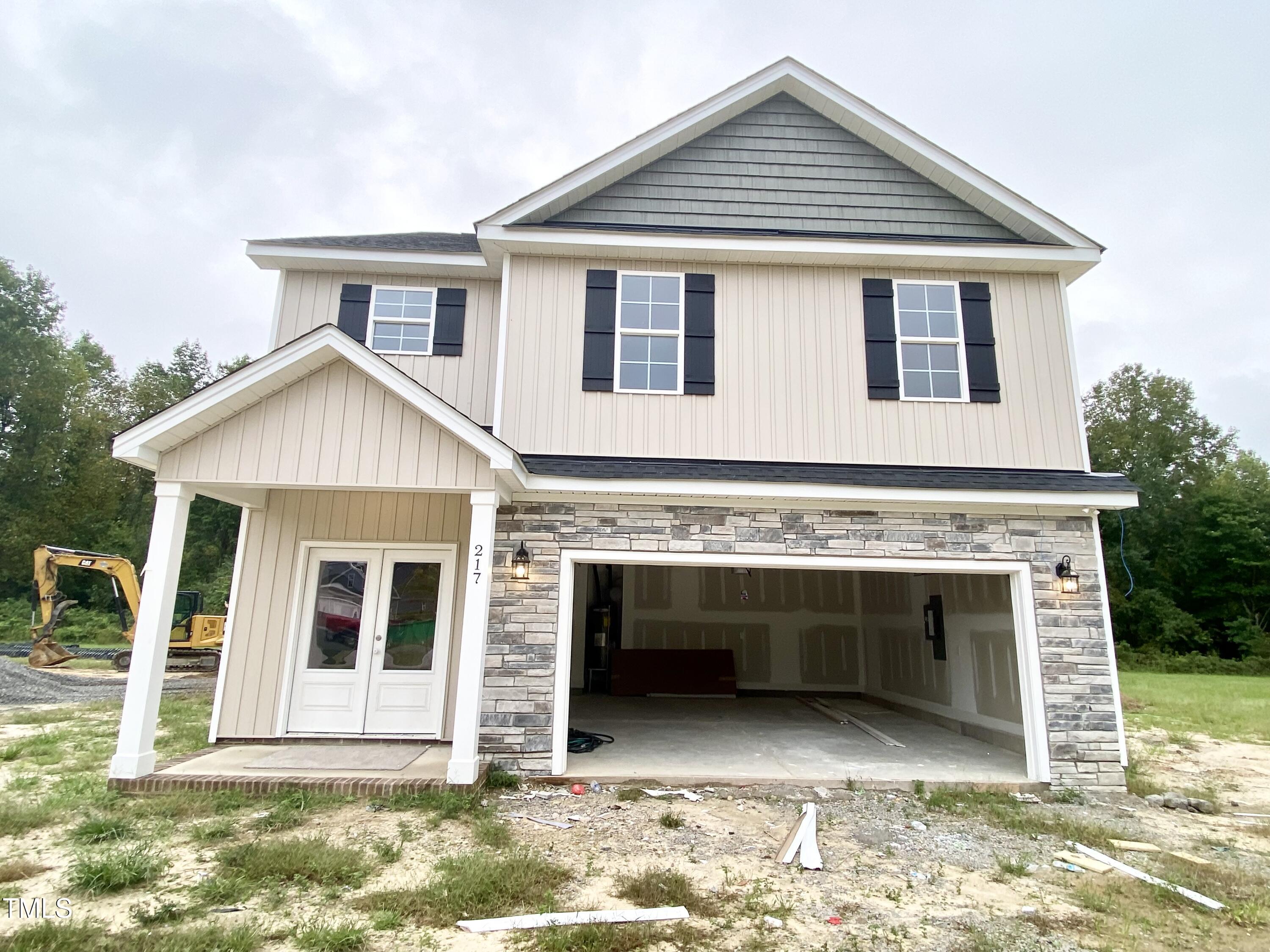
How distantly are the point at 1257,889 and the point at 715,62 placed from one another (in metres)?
52.7

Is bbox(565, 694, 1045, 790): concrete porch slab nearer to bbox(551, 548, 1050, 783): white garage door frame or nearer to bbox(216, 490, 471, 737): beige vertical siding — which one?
bbox(551, 548, 1050, 783): white garage door frame

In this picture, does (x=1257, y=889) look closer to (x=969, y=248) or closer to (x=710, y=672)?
(x=969, y=248)

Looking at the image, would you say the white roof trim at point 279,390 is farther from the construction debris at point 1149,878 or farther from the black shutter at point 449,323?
the construction debris at point 1149,878

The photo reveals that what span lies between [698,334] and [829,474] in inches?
83.6

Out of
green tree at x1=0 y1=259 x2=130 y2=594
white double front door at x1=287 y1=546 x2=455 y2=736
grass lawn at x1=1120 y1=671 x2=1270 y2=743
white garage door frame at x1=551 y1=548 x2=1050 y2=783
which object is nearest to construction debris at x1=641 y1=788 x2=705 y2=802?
white garage door frame at x1=551 y1=548 x2=1050 y2=783

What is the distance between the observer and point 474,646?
5.79 m

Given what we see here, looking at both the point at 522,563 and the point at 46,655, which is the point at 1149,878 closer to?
the point at 522,563

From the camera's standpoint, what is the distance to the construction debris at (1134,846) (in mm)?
4887

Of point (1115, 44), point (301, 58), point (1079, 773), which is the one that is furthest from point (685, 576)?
point (301, 58)

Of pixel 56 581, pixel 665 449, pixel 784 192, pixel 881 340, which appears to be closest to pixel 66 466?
pixel 56 581

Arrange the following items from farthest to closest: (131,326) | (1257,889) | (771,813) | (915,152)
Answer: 1. (131,326)
2. (915,152)
3. (771,813)
4. (1257,889)

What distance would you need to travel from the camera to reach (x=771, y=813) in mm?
5617

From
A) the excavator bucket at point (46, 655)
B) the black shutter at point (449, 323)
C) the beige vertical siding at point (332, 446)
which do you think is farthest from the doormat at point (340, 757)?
the excavator bucket at point (46, 655)

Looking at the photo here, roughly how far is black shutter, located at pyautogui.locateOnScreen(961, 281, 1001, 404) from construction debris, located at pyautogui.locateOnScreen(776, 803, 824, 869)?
15.7ft
